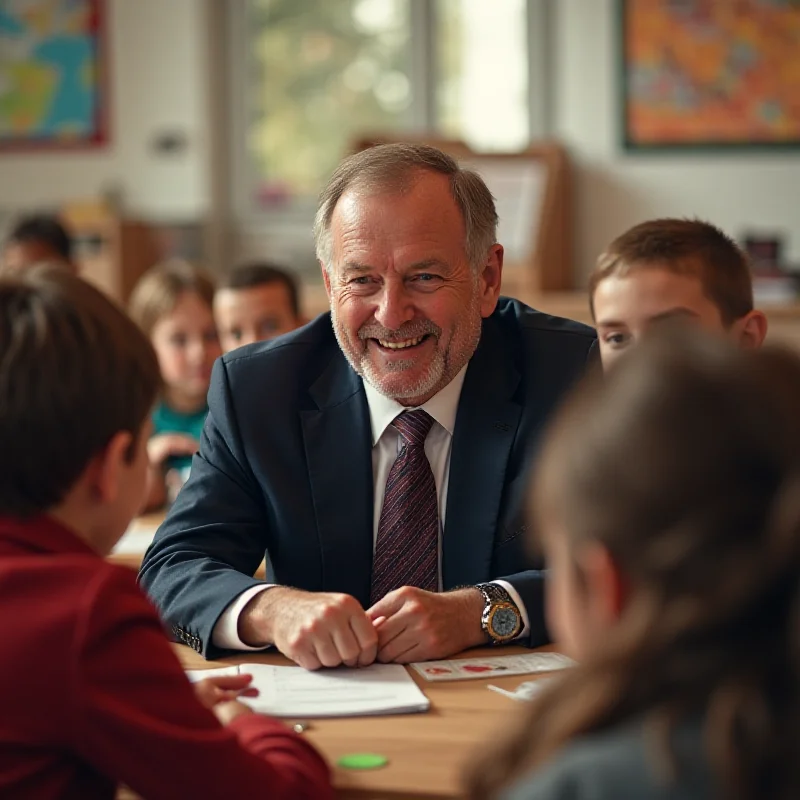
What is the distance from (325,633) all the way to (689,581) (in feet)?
2.78

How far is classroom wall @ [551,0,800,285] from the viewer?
646 centimetres

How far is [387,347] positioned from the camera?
208cm

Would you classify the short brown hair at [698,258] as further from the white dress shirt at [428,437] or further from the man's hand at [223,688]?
the man's hand at [223,688]

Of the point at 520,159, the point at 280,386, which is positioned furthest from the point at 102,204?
the point at 280,386

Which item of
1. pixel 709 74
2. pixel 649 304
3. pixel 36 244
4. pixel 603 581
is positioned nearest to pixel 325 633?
pixel 603 581

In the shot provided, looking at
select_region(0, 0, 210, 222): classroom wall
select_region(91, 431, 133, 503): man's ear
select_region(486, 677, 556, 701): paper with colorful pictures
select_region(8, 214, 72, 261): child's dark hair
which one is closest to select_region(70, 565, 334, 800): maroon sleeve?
select_region(91, 431, 133, 503): man's ear

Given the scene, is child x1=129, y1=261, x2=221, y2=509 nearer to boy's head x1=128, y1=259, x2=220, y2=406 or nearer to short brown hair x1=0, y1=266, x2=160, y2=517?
boy's head x1=128, y1=259, x2=220, y2=406

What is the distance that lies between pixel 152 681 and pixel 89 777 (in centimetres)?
13

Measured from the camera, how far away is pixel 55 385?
1.19m

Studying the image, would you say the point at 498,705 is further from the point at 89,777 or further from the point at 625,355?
the point at 625,355

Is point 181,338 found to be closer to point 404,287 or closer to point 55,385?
point 404,287

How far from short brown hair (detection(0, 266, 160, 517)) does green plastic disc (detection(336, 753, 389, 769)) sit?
41 cm

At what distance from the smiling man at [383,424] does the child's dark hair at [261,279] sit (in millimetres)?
1655

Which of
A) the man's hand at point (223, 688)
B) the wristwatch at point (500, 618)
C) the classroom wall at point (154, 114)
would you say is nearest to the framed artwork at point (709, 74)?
the classroom wall at point (154, 114)
